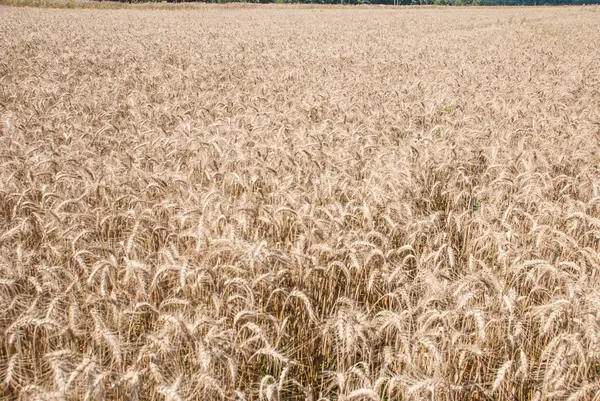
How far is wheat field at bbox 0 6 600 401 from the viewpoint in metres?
2.09

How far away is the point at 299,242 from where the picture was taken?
9.49 feet

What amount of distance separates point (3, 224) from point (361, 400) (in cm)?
297

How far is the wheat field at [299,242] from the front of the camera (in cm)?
209

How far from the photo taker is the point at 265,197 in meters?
3.86

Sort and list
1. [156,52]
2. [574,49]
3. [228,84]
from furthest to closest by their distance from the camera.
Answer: [574,49]
[156,52]
[228,84]

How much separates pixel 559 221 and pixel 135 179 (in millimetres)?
3519

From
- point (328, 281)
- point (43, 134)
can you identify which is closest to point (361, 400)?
point (328, 281)

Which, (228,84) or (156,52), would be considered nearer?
(228,84)

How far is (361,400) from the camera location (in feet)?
6.17

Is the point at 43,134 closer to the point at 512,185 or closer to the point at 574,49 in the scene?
the point at 512,185

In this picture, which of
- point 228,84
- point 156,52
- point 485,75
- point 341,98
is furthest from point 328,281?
point 156,52

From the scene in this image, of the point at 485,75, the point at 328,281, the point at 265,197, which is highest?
the point at 485,75

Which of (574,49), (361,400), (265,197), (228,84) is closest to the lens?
(361,400)

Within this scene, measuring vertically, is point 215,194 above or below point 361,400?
above
